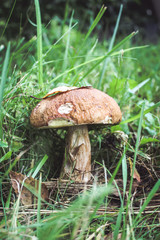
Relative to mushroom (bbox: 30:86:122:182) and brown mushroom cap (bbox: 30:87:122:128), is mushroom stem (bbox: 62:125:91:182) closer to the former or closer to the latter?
mushroom (bbox: 30:86:122:182)

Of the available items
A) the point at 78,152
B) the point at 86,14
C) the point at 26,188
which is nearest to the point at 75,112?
the point at 78,152

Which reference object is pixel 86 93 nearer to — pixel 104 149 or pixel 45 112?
pixel 45 112

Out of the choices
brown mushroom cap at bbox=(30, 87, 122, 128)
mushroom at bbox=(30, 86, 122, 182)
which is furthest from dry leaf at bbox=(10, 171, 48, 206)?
brown mushroom cap at bbox=(30, 87, 122, 128)

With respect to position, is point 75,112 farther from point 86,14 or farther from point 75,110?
point 86,14

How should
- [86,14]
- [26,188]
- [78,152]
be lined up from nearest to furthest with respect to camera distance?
[26,188], [78,152], [86,14]

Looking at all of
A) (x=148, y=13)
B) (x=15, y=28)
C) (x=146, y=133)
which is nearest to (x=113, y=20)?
(x=148, y=13)

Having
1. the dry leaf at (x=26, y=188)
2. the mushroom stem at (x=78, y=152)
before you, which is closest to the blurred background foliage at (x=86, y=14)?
the mushroom stem at (x=78, y=152)

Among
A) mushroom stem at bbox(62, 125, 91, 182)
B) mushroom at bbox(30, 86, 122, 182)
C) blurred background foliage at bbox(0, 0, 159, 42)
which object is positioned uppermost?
blurred background foliage at bbox(0, 0, 159, 42)
